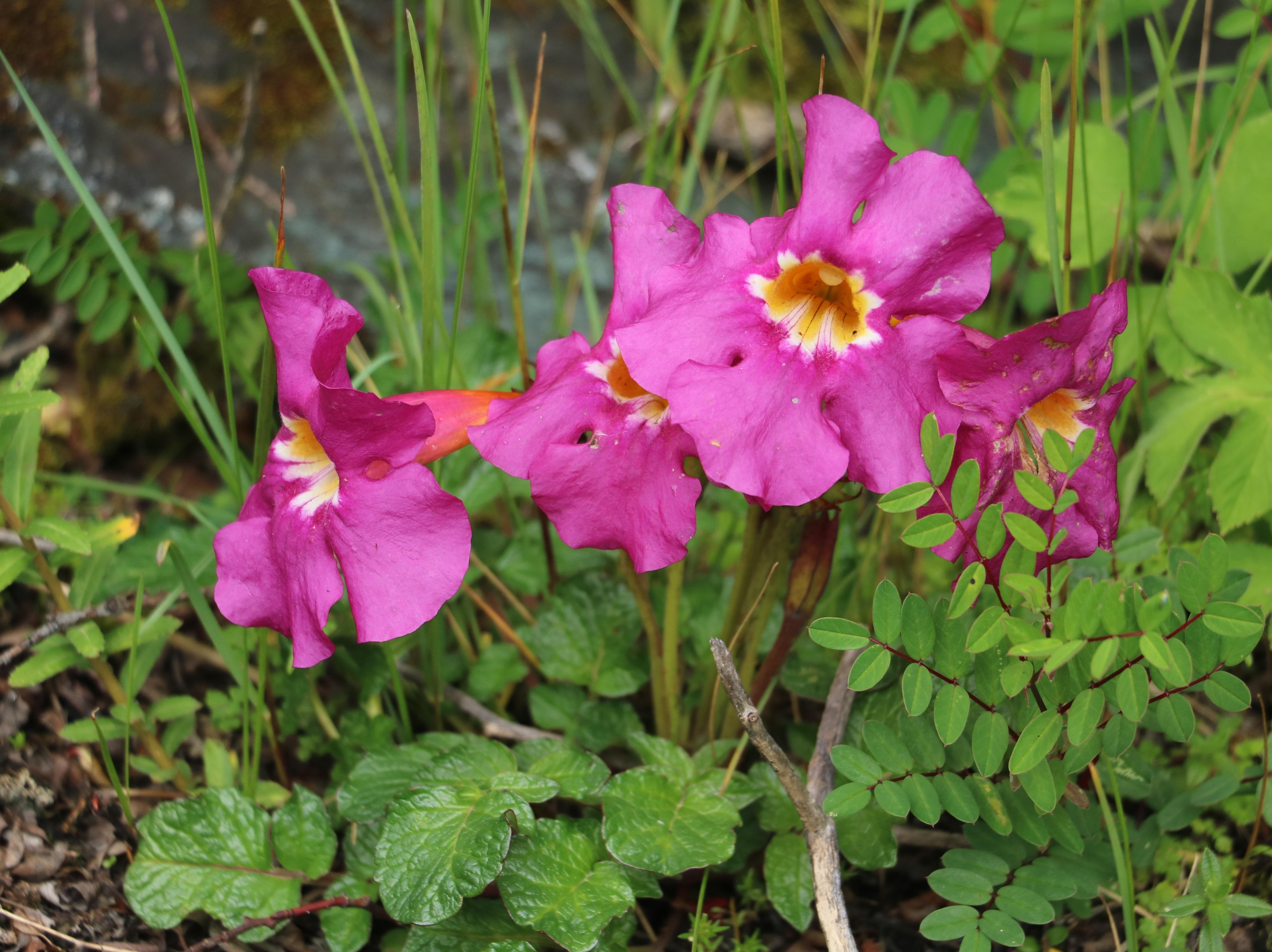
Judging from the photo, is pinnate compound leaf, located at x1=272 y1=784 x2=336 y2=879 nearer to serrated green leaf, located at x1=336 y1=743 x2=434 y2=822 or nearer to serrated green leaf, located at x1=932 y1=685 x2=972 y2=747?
serrated green leaf, located at x1=336 y1=743 x2=434 y2=822

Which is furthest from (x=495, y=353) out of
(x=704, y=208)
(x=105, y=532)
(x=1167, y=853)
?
(x=1167, y=853)

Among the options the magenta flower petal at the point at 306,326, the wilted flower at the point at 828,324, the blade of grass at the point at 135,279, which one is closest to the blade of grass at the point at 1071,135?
the wilted flower at the point at 828,324

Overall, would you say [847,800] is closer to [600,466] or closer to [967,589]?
[967,589]

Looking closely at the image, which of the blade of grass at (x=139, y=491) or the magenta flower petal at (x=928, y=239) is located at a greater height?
the magenta flower petal at (x=928, y=239)

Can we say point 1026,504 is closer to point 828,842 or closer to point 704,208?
point 828,842

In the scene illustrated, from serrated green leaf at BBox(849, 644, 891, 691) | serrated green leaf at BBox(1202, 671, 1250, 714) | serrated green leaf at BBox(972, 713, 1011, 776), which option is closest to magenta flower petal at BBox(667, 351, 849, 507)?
serrated green leaf at BBox(849, 644, 891, 691)

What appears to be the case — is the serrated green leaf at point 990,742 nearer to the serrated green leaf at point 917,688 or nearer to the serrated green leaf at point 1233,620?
the serrated green leaf at point 917,688

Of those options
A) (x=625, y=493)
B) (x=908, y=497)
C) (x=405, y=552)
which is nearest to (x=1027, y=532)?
(x=908, y=497)
